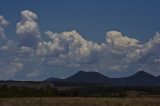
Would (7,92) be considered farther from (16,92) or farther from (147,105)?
(147,105)

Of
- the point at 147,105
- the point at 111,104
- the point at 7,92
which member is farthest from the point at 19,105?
the point at 7,92

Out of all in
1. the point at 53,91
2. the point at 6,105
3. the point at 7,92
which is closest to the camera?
the point at 6,105

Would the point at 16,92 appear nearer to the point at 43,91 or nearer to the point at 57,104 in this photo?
the point at 43,91

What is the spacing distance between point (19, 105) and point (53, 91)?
68.0 meters

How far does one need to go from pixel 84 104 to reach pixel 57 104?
4.05m

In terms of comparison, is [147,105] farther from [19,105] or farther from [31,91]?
[31,91]

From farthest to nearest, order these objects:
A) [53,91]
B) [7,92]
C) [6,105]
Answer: [53,91]
[7,92]
[6,105]

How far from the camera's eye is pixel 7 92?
432ft

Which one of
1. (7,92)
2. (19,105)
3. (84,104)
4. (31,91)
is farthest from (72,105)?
(31,91)

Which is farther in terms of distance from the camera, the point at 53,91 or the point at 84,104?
the point at 53,91

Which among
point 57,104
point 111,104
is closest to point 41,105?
point 57,104

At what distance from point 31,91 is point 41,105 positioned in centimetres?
6956

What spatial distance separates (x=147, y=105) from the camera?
240 feet

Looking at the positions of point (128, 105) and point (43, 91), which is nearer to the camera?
point (128, 105)
